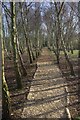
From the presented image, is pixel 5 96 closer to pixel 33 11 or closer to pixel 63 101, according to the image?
pixel 63 101

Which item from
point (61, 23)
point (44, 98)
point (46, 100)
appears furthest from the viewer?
point (61, 23)

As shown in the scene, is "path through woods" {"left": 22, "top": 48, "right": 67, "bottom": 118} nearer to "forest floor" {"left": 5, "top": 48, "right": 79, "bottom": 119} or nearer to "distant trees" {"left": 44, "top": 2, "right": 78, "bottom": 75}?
"forest floor" {"left": 5, "top": 48, "right": 79, "bottom": 119}

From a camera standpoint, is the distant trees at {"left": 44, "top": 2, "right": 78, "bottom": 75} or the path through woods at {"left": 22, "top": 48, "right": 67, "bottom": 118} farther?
the distant trees at {"left": 44, "top": 2, "right": 78, "bottom": 75}

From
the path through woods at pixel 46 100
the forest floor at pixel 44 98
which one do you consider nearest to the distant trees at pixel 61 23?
the forest floor at pixel 44 98

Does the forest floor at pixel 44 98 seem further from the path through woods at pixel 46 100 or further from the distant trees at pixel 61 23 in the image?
the distant trees at pixel 61 23

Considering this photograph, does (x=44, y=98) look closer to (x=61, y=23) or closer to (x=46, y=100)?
(x=46, y=100)

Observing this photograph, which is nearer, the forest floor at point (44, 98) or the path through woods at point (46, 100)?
the path through woods at point (46, 100)

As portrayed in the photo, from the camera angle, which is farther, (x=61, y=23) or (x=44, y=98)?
(x=61, y=23)

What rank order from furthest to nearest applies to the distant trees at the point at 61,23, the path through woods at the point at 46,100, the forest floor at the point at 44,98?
the distant trees at the point at 61,23 < the forest floor at the point at 44,98 < the path through woods at the point at 46,100

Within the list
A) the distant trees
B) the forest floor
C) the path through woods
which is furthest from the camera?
the distant trees

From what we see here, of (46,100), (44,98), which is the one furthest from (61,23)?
(46,100)

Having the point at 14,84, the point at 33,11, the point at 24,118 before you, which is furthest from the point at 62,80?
the point at 33,11

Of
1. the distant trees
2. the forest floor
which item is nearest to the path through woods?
the forest floor

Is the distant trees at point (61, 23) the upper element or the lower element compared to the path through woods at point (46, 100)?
upper
